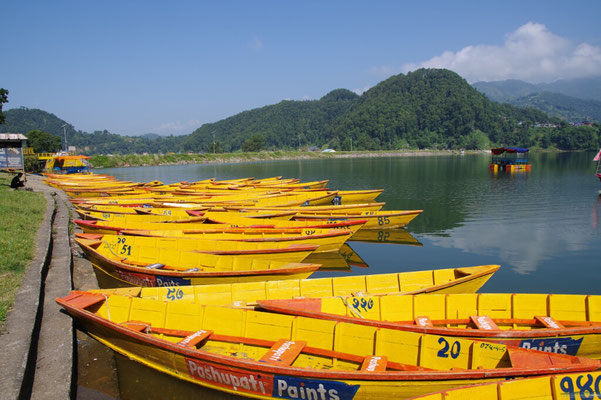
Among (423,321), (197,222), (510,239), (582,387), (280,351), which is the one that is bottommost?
(510,239)

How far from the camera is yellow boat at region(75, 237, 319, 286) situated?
11227mm

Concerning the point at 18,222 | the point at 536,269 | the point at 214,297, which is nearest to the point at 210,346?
the point at 214,297

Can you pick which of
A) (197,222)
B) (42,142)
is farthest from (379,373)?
(42,142)

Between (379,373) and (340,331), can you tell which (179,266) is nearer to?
(340,331)

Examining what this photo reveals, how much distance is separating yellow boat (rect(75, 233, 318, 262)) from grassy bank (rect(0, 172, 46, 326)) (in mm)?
2018

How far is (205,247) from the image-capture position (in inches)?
581

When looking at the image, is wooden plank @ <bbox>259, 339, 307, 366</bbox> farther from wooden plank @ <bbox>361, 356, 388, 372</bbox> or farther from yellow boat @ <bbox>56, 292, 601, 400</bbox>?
wooden plank @ <bbox>361, 356, 388, 372</bbox>

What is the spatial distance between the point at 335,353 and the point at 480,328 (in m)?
3.12

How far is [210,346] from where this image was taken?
8.34m

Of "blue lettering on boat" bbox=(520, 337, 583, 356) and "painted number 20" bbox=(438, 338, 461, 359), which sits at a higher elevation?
"painted number 20" bbox=(438, 338, 461, 359)

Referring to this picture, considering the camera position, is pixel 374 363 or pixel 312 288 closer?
pixel 374 363

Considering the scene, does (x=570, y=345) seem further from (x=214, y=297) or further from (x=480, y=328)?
(x=214, y=297)

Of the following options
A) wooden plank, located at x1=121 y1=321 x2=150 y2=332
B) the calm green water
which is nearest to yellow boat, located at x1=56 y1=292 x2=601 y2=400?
wooden plank, located at x1=121 y1=321 x2=150 y2=332

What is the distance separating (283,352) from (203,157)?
418ft
